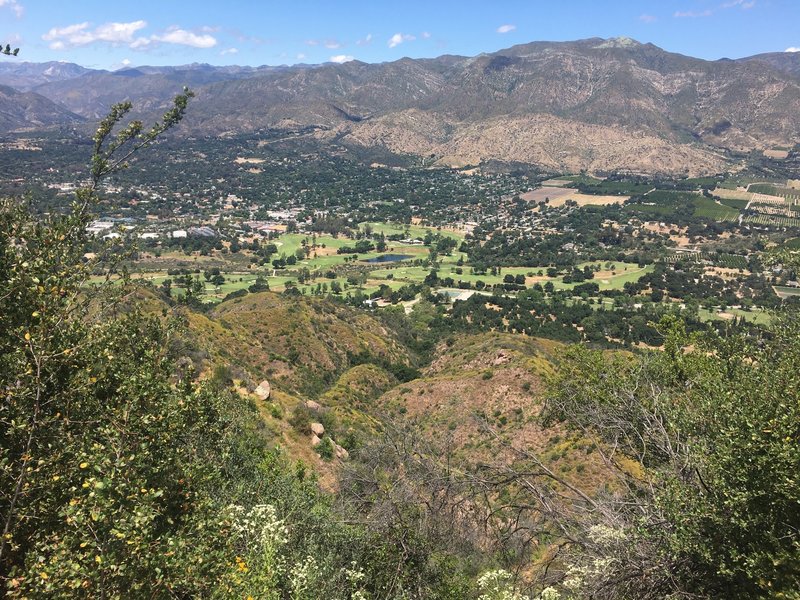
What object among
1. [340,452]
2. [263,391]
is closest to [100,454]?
[340,452]

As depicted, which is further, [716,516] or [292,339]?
[292,339]

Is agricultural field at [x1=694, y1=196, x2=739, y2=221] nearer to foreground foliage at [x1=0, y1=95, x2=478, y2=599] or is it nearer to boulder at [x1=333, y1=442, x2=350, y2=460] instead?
boulder at [x1=333, y1=442, x2=350, y2=460]

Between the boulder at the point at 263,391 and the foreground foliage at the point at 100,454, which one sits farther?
the boulder at the point at 263,391

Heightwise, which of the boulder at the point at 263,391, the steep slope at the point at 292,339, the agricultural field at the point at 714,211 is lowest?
the steep slope at the point at 292,339

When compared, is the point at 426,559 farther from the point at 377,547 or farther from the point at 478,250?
the point at 478,250

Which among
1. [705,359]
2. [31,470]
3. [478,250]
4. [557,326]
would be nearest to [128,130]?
[31,470]

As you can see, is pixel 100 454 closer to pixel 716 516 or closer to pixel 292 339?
pixel 716 516

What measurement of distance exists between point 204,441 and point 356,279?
10576 centimetres

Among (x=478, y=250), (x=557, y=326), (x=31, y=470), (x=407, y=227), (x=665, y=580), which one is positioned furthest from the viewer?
(x=407, y=227)

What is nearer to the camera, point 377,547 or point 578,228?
point 377,547

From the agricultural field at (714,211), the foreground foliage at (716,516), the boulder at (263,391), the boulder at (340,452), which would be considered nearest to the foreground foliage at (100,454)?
the foreground foliage at (716,516)

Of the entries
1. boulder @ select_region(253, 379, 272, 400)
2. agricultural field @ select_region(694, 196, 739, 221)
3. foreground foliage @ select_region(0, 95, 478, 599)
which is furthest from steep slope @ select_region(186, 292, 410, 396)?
agricultural field @ select_region(694, 196, 739, 221)

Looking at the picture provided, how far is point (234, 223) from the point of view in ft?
570

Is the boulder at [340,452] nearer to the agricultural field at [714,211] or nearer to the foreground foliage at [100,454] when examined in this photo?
the foreground foliage at [100,454]
